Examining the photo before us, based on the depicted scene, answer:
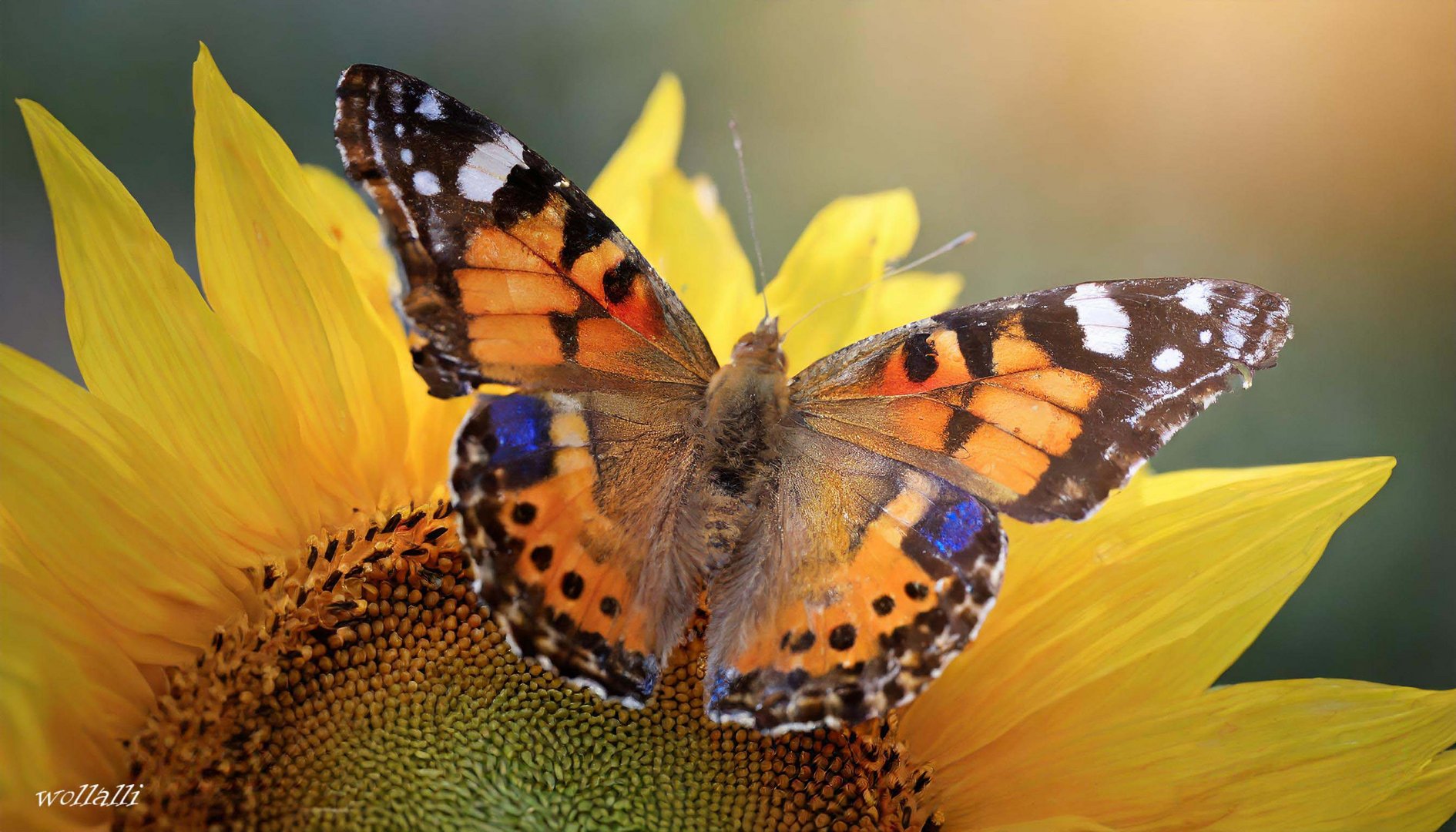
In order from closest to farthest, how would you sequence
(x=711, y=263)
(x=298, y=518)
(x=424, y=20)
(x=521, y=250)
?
(x=521, y=250)
(x=298, y=518)
(x=711, y=263)
(x=424, y=20)

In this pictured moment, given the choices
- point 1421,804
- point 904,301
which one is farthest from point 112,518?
point 1421,804

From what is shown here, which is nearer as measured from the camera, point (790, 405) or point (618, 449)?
point (618, 449)

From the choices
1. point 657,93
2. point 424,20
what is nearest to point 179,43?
point 424,20

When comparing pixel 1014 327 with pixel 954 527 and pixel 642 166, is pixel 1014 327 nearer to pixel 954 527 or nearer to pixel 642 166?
pixel 954 527

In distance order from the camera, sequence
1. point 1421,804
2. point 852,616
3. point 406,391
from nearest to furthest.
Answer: point 852,616 < point 1421,804 < point 406,391

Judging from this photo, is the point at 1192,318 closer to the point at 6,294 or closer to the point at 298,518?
the point at 298,518

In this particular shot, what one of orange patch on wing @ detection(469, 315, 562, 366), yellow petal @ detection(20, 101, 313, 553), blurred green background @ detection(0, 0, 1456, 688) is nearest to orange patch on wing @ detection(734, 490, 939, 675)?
orange patch on wing @ detection(469, 315, 562, 366)
